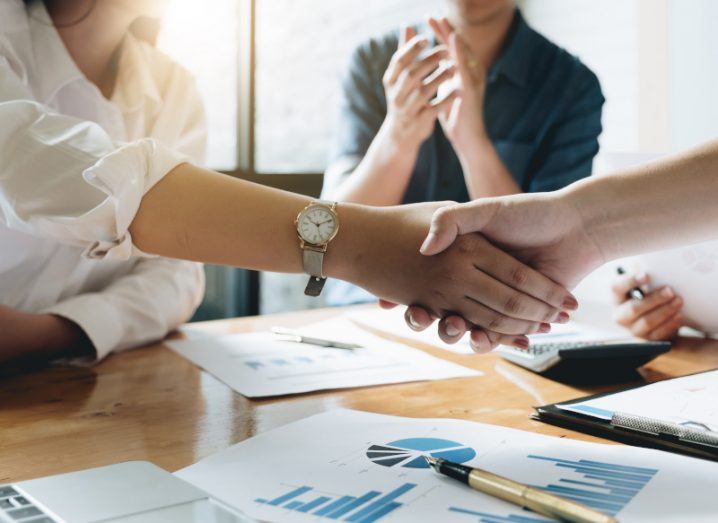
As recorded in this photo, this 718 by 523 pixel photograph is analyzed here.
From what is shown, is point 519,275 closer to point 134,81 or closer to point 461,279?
point 461,279

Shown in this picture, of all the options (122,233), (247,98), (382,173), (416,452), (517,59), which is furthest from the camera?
(247,98)

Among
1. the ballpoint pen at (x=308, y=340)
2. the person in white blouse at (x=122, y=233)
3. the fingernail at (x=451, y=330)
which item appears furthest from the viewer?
the ballpoint pen at (x=308, y=340)

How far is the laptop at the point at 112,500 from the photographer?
0.51 m

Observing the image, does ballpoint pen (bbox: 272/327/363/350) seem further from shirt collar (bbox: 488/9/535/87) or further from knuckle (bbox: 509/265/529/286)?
shirt collar (bbox: 488/9/535/87)

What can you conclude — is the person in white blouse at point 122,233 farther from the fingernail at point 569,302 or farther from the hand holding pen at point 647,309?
the hand holding pen at point 647,309

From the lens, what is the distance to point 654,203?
0.92 metres

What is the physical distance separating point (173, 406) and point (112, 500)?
290mm

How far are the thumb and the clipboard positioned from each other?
258mm

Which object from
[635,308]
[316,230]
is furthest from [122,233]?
[635,308]

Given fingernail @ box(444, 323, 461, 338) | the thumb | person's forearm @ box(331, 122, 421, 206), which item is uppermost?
person's forearm @ box(331, 122, 421, 206)

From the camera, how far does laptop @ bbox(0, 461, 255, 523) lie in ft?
1.69

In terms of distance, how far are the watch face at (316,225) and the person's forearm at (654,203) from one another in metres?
0.31

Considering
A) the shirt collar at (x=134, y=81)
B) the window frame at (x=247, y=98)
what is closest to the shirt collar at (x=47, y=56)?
the shirt collar at (x=134, y=81)

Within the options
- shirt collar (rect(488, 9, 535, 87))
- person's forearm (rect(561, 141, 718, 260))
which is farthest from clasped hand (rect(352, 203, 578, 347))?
shirt collar (rect(488, 9, 535, 87))
